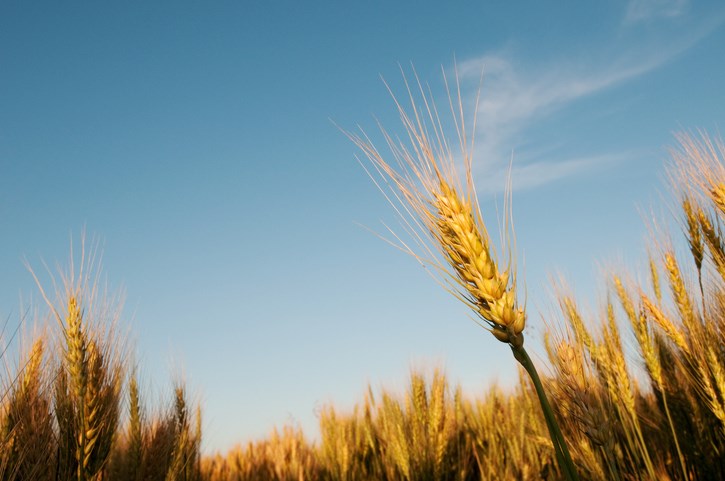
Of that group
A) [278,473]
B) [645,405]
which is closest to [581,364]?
[645,405]

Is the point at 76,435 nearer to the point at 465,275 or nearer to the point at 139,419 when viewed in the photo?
the point at 139,419

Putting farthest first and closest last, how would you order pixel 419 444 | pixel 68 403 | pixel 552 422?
pixel 419 444, pixel 68 403, pixel 552 422

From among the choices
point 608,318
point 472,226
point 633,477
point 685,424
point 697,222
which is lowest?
point 633,477

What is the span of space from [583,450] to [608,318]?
1210 millimetres

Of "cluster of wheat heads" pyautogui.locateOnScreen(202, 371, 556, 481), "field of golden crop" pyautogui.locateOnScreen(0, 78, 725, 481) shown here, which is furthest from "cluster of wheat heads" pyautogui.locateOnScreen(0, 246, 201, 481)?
"cluster of wheat heads" pyautogui.locateOnScreen(202, 371, 556, 481)

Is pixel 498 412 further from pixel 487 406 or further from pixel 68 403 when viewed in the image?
pixel 68 403

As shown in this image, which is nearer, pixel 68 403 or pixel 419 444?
pixel 68 403

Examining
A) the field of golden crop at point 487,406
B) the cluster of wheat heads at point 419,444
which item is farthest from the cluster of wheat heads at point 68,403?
the cluster of wheat heads at point 419,444

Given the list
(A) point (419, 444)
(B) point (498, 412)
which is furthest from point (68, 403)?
(B) point (498, 412)

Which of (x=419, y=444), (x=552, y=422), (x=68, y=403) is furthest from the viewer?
(x=419, y=444)

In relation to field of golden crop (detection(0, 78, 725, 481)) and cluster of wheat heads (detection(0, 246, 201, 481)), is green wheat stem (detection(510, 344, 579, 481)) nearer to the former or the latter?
field of golden crop (detection(0, 78, 725, 481))

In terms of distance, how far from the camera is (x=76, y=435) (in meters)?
2.79

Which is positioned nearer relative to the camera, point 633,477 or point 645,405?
point 633,477

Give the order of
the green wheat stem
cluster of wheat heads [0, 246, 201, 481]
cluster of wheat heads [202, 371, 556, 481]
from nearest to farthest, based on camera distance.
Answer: the green wheat stem, cluster of wheat heads [0, 246, 201, 481], cluster of wheat heads [202, 371, 556, 481]
